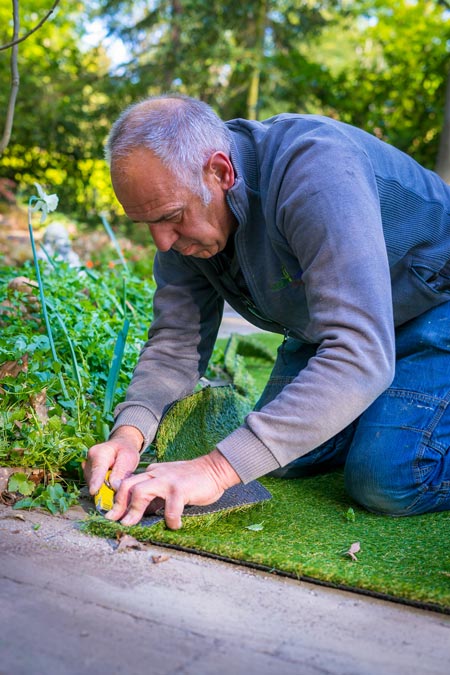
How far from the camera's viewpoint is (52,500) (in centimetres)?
200

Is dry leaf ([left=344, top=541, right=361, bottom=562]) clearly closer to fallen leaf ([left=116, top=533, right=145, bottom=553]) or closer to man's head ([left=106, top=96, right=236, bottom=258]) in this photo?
fallen leaf ([left=116, top=533, right=145, bottom=553])

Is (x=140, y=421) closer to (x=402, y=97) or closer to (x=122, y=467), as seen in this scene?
(x=122, y=467)

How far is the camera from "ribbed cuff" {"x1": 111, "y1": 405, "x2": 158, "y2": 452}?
2.14m

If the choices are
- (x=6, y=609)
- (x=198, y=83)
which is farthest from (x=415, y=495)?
(x=198, y=83)

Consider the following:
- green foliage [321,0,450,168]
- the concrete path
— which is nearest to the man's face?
the concrete path

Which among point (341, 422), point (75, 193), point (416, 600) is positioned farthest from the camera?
point (75, 193)

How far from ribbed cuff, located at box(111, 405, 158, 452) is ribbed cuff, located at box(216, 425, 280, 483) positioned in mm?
507

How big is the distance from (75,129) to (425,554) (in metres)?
11.9

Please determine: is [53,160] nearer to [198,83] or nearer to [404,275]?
[198,83]

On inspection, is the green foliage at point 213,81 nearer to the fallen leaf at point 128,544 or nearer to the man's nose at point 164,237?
the man's nose at point 164,237

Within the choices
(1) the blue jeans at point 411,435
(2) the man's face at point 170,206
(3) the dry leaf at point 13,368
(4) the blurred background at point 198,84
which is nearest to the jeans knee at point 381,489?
(1) the blue jeans at point 411,435

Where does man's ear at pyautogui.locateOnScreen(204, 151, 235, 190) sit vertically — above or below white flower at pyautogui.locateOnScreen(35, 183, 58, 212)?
above

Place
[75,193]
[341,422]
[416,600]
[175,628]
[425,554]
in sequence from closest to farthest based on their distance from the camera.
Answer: [175,628], [416,600], [341,422], [425,554], [75,193]

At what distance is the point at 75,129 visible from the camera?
41.2 ft
